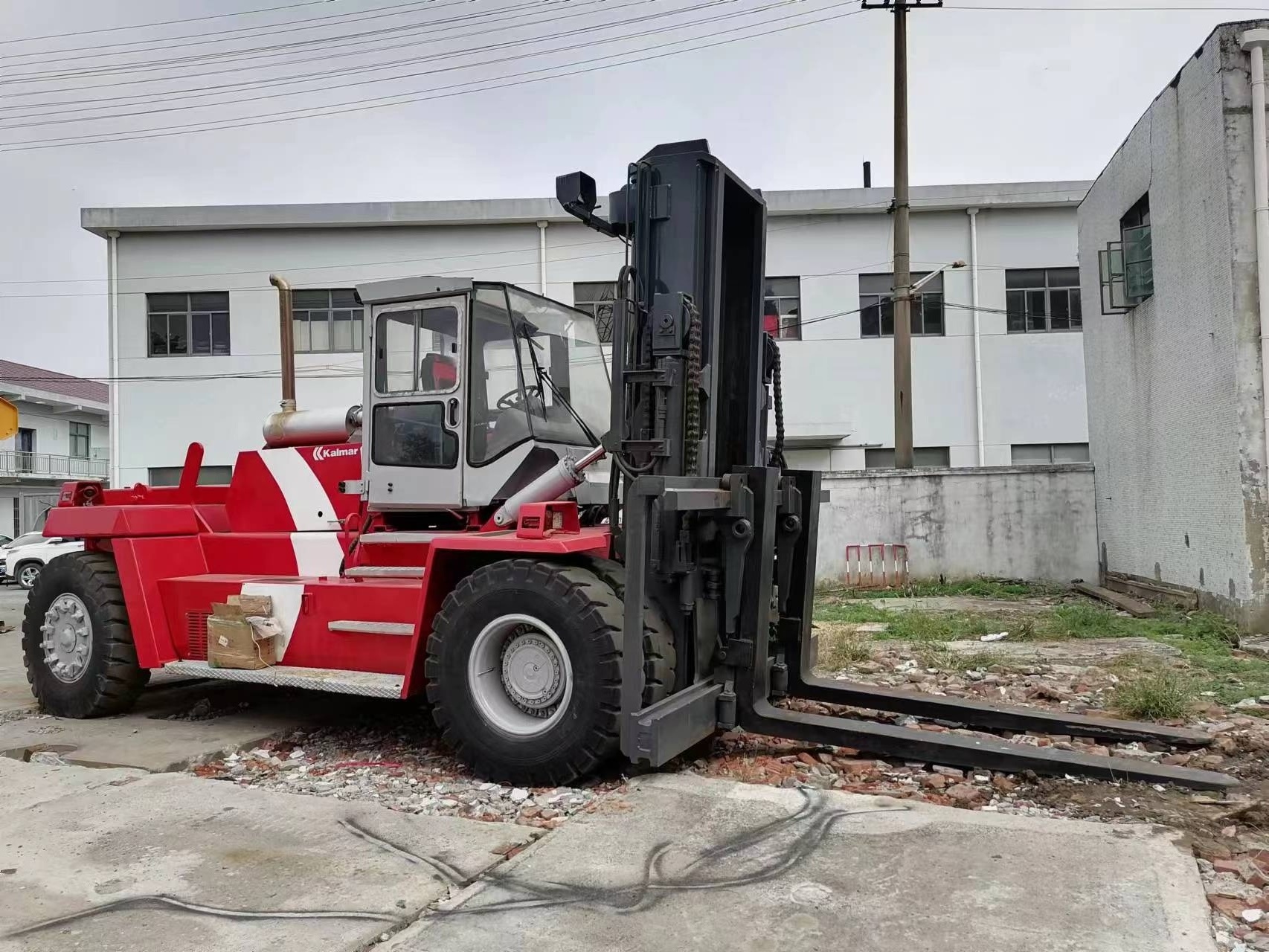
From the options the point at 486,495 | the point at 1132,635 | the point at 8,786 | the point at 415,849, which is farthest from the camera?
the point at 1132,635

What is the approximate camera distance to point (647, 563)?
16.4 feet

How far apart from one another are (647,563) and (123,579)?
14.3 ft

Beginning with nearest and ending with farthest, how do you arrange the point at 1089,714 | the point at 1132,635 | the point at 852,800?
the point at 852,800, the point at 1089,714, the point at 1132,635

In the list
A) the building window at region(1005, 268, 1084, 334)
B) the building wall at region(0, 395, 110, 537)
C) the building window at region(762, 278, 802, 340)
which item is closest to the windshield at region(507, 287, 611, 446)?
the building window at region(762, 278, 802, 340)

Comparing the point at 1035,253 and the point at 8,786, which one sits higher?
the point at 1035,253

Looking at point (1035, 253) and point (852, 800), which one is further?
point (1035, 253)

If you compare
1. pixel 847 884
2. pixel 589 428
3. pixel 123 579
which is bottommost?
pixel 847 884

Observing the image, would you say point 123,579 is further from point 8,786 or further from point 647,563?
point 647,563

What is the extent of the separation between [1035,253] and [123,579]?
21.5 meters

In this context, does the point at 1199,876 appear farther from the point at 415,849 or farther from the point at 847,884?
the point at 415,849

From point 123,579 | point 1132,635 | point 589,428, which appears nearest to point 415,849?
point 589,428

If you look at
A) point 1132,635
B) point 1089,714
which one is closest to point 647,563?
point 1089,714

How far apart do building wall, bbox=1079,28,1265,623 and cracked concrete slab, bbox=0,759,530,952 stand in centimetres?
911

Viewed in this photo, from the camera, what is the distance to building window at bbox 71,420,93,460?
42.6 metres
